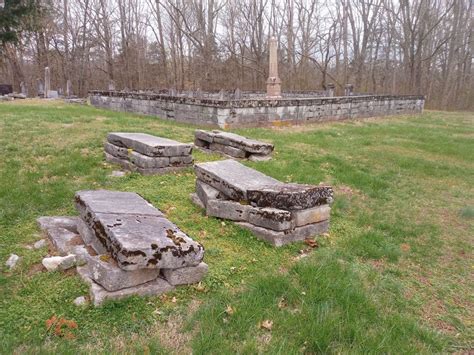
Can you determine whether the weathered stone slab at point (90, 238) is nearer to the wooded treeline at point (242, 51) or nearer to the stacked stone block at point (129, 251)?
the stacked stone block at point (129, 251)

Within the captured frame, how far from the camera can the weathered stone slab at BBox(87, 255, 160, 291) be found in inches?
104

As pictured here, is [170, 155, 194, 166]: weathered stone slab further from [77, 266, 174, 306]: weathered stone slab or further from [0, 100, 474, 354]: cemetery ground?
[77, 266, 174, 306]: weathered stone slab

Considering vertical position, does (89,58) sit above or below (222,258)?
above

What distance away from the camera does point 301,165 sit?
7211mm

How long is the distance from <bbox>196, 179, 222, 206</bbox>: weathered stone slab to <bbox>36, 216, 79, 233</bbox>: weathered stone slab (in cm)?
146

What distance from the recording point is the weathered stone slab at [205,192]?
14.3 ft

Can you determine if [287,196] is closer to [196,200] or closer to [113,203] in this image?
[196,200]

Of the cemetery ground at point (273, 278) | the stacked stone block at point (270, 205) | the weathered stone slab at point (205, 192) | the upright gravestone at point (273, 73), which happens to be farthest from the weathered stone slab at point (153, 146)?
the upright gravestone at point (273, 73)

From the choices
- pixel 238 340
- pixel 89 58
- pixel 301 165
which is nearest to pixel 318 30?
pixel 89 58

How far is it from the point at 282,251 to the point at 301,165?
147 inches

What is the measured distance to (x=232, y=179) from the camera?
4.27 m

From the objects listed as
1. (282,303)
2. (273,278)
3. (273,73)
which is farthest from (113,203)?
(273,73)

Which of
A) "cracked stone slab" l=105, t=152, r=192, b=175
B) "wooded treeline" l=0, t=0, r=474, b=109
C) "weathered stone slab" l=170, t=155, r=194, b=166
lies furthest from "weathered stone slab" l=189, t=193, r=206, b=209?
"wooded treeline" l=0, t=0, r=474, b=109

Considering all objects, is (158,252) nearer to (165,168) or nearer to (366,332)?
(366,332)
